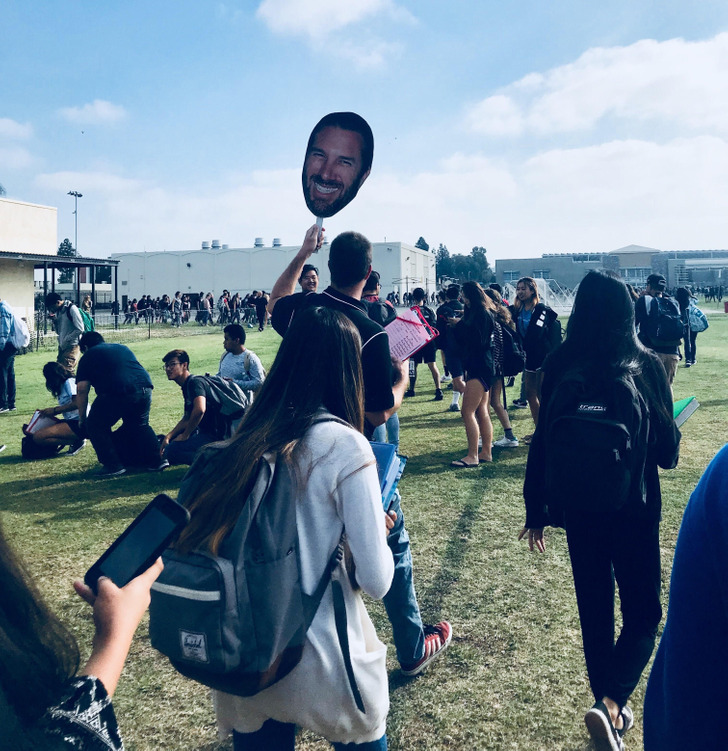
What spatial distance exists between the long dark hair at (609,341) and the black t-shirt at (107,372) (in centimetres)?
561

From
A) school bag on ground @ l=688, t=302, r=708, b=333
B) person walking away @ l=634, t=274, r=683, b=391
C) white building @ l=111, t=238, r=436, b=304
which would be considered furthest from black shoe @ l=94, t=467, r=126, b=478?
white building @ l=111, t=238, r=436, b=304

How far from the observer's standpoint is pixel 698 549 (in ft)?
2.99

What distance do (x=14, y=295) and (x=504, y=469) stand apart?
2869 centimetres

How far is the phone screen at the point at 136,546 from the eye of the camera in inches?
56.8

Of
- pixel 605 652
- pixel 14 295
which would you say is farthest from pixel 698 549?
pixel 14 295

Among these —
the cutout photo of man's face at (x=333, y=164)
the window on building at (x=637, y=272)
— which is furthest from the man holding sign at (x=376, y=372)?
the window on building at (x=637, y=272)

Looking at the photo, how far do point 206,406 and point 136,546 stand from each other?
19.0 ft

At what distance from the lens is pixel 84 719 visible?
1.11 m

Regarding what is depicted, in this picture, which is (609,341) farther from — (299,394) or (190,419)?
(190,419)

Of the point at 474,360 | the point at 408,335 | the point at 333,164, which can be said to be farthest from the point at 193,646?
the point at 474,360

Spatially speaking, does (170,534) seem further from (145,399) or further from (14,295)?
(14,295)

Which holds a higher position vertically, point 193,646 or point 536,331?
point 536,331

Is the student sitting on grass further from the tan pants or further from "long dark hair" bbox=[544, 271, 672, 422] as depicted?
the tan pants

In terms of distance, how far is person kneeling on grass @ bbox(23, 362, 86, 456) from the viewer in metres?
8.06
